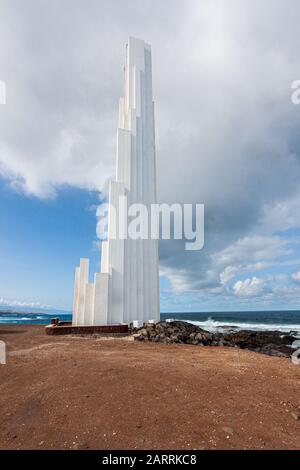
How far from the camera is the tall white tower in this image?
17.7 m

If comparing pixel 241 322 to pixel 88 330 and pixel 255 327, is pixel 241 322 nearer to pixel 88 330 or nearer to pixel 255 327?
pixel 255 327

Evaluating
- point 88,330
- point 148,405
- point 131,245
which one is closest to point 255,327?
point 131,245

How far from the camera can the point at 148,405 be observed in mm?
4730

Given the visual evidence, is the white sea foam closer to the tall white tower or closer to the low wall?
the tall white tower

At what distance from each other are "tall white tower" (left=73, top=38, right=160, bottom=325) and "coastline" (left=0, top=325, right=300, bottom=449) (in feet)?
31.7

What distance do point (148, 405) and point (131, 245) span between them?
49.8 ft

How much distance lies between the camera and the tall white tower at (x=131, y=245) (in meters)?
17.7

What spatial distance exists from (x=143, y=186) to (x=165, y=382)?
17282 millimetres

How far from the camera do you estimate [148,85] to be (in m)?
24.3

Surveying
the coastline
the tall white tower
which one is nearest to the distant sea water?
the tall white tower

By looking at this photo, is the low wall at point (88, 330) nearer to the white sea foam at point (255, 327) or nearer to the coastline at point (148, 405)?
the coastline at point (148, 405)

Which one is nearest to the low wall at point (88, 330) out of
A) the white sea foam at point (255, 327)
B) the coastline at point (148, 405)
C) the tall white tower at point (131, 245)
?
the tall white tower at point (131, 245)
